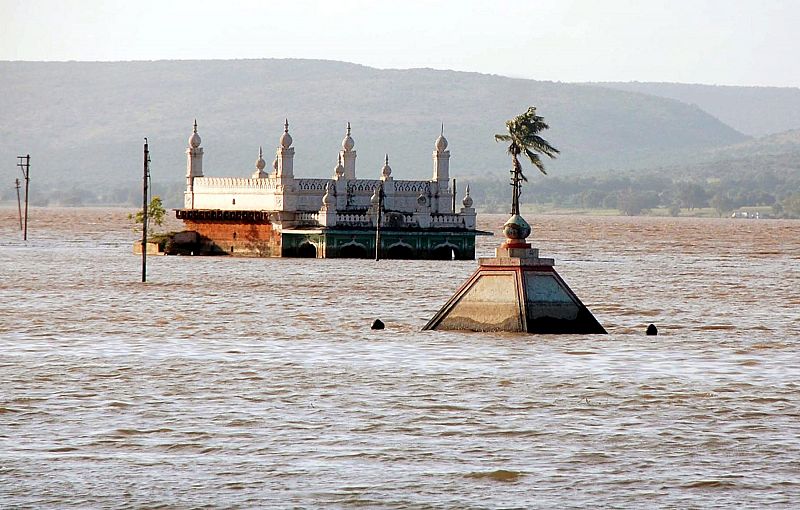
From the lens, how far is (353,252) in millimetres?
100000

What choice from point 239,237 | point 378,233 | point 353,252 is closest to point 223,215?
point 239,237

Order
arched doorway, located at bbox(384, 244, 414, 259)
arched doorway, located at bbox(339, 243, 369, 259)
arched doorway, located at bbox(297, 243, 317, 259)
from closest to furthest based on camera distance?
arched doorway, located at bbox(339, 243, 369, 259) → arched doorway, located at bbox(384, 244, 414, 259) → arched doorway, located at bbox(297, 243, 317, 259)

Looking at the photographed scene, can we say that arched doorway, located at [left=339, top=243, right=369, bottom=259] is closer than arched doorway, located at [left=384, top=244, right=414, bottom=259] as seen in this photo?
Yes

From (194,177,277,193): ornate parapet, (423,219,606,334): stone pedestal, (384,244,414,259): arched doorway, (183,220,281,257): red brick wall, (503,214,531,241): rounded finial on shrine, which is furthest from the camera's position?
(194,177,277,193): ornate parapet

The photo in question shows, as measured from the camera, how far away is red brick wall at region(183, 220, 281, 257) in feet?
335

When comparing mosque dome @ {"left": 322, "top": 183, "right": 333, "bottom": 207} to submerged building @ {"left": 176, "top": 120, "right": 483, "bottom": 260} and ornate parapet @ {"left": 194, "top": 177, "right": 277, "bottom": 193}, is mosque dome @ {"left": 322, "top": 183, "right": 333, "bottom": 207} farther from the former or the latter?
ornate parapet @ {"left": 194, "top": 177, "right": 277, "bottom": 193}

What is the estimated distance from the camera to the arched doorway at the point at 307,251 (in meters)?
100

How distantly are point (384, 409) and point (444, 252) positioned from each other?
236ft

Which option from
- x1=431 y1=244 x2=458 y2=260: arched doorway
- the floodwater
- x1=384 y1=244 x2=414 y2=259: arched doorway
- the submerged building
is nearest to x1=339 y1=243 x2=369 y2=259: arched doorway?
the submerged building

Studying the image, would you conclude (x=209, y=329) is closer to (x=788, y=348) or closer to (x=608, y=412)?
(x=788, y=348)

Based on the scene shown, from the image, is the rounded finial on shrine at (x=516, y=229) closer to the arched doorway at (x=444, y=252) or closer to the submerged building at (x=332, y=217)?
the submerged building at (x=332, y=217)

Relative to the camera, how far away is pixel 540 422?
27.9 meters

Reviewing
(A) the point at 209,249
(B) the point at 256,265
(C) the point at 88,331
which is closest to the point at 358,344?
(C) the point at 88,331

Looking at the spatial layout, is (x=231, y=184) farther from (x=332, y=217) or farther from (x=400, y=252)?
(x=400, y=252)
